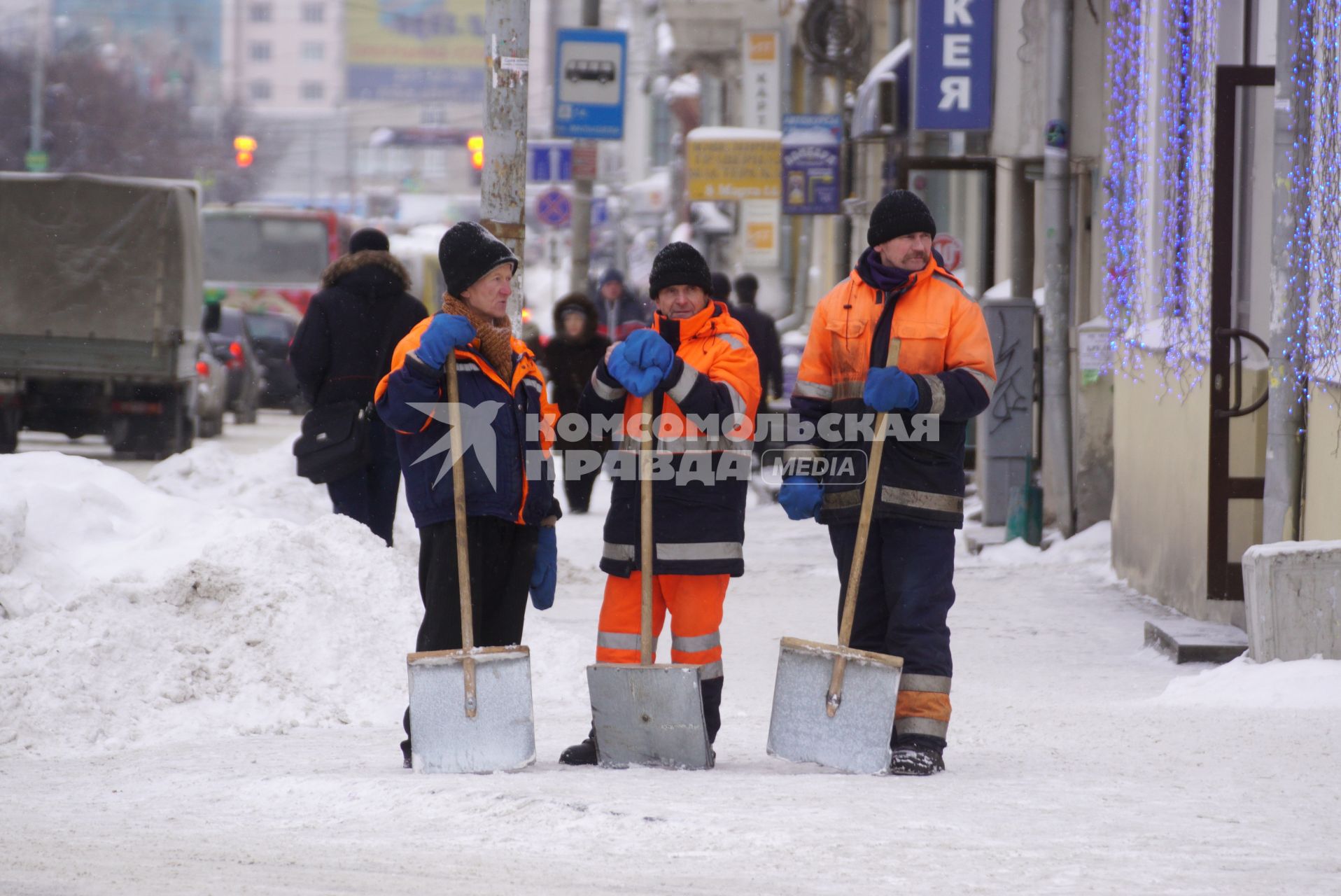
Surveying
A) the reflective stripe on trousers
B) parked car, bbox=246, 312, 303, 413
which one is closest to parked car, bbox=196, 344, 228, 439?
parked car, bbox=246, 312, 303, 413

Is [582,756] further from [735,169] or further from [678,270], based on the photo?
[735,169]

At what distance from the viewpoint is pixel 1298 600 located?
7141mm

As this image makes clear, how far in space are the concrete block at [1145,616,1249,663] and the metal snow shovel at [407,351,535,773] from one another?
3.56 meters

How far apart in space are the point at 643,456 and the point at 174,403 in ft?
48.0

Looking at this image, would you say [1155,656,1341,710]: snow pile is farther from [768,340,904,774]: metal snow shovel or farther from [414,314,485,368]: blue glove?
[414,314,485,368]: blue glove

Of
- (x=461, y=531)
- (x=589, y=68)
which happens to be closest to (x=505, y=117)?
(x=461, y=531)

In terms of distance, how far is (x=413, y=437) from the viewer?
18.6 ft

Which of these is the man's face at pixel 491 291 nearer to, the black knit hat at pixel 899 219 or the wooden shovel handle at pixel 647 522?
the wooden shovel handle at pixel 647 522

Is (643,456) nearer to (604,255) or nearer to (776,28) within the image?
(776,28)

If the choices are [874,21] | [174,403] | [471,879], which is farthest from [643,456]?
[874,21]

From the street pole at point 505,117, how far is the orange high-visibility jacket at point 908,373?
3.03 metres

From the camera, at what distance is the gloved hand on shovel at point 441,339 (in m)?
5.44

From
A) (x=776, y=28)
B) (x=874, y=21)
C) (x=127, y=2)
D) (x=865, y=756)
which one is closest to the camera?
(x=865, y=756)

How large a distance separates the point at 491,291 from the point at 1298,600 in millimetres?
3334
